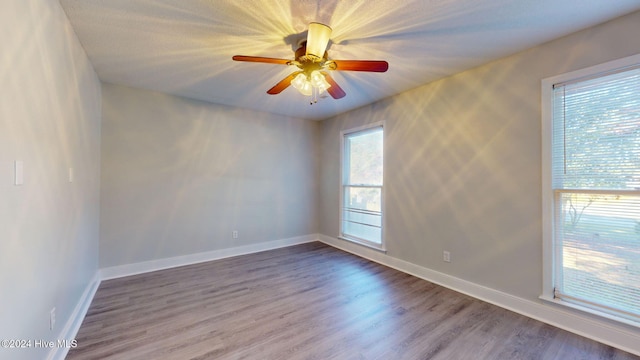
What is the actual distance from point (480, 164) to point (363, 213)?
1.98 metres

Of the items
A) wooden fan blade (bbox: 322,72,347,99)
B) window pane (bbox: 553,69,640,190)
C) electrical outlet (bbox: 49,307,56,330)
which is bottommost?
electrical outlet (bbox: 49,307,56,330)

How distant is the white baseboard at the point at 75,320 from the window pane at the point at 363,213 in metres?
3.48

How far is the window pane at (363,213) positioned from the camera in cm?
395

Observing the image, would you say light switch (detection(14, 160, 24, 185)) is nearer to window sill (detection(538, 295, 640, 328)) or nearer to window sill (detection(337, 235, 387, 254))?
window sill (detection(337, 235, 387, 254))

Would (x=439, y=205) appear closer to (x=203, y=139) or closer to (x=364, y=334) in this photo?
(x=364, y=334)

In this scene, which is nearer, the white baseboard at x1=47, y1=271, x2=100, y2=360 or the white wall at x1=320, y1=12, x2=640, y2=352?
the white baseboard at x1=47, y1=271, x2=100, y2=360

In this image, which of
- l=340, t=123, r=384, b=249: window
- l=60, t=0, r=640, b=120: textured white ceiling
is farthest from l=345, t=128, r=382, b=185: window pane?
l=60, t=0, r=640, b=120: textured white ceiling

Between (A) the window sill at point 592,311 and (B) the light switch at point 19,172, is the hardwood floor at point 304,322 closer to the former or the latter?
(A) the window sill at point 592,311

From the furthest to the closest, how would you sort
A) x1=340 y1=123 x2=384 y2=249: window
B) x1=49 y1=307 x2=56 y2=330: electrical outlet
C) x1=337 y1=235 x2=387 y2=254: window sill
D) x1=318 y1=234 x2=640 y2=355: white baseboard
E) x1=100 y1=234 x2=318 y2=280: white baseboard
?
x1=340 y1=123 x2=384 y2=249: window → x1=337 y1=235 x2=387 y2=254: window sill → x1=100 y1=234 x2=318 y2=280: white baseboard → x1=318 y1=234 x2=640 y2=355: white baseboard → x1=49 y1=307 x2=56 y2=330: electrical outlet

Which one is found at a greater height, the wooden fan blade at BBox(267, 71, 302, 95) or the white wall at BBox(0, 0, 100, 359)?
the wooden fan blade at BBox(267, 71, 302, 95)

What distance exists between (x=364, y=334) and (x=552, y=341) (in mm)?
1479

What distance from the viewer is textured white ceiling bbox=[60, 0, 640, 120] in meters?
1.75

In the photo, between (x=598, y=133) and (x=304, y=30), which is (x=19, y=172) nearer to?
(x=304, y=30)

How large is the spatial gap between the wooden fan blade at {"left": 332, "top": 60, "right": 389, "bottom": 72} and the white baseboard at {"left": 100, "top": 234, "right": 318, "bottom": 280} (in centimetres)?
334
